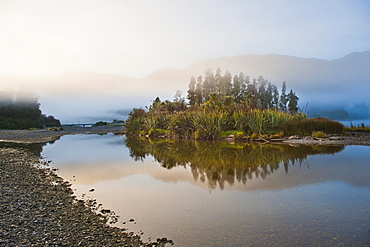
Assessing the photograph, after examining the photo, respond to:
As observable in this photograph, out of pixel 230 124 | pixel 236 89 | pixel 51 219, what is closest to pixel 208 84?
pixel 236 89

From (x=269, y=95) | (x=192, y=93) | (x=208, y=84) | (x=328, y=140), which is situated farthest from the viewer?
(x=269, y=95)

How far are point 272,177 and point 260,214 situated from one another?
3.50 metres

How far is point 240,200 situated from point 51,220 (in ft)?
12.8

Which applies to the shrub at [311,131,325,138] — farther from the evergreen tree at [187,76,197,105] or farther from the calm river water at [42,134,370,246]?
the evergreen tree at [187,76,197,105]

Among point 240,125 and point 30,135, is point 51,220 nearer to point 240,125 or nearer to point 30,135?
point 240,125

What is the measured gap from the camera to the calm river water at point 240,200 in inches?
167

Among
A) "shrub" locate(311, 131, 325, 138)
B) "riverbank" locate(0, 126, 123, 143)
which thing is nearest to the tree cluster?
"riverbank" locate(0, 126, 123, 143)

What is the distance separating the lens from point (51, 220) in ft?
15.4

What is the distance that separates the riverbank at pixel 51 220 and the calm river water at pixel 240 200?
44cm

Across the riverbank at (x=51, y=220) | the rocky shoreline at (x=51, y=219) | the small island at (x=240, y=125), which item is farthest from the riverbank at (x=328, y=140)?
the riverbank at (x=51, y=220)

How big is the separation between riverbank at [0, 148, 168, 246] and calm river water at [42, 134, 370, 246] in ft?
1.45

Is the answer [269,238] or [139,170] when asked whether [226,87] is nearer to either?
[139,170]

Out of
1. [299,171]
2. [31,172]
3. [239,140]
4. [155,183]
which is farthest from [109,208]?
[239,140]

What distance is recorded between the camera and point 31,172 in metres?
9.20
